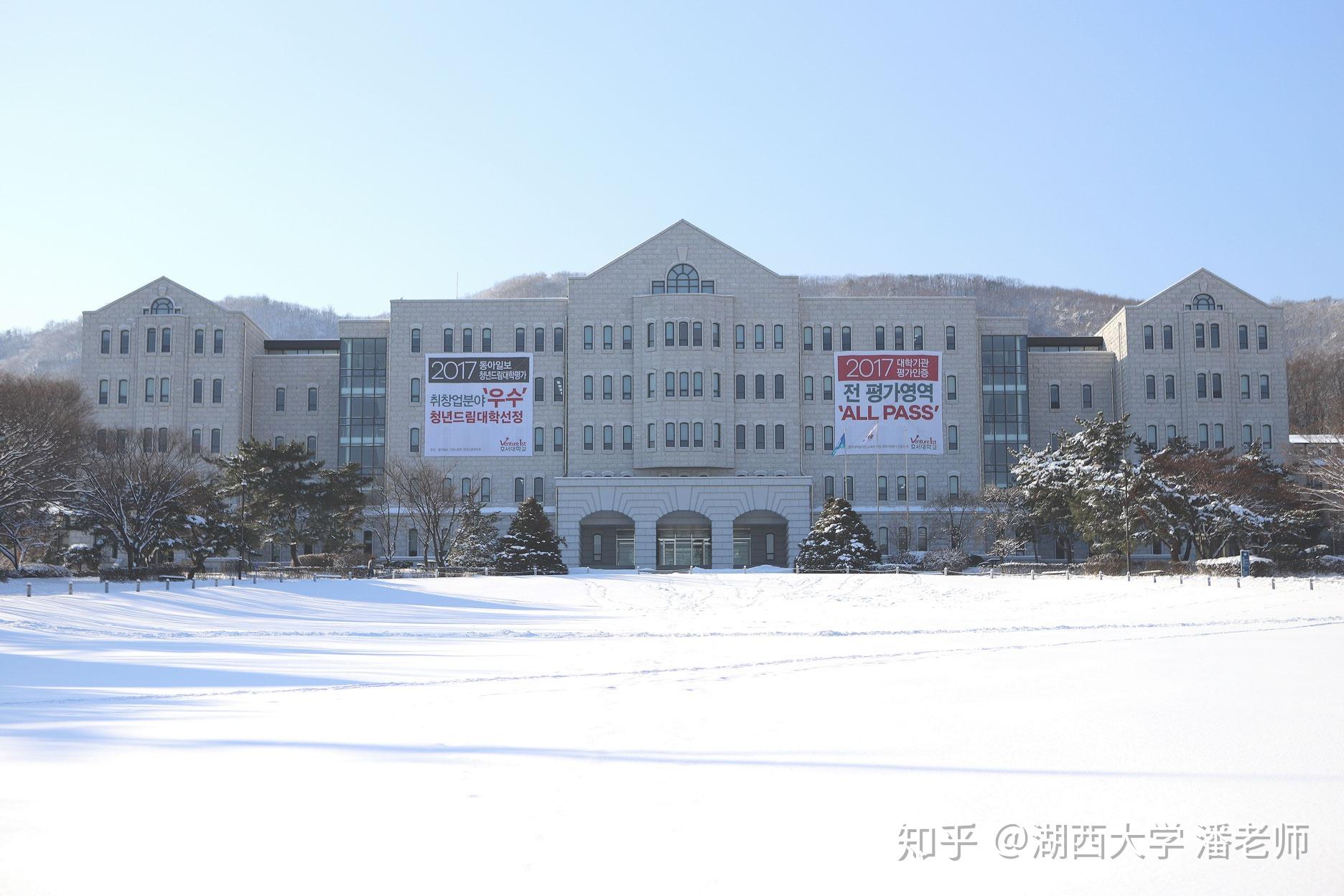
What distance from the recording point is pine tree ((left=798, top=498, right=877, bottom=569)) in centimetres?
4878

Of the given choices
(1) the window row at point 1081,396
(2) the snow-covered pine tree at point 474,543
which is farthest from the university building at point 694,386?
(2) the snow-covered pine tree at point 474,543

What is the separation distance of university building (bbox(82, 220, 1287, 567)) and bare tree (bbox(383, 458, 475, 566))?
2.89m

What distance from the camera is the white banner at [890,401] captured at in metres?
A: 65.7

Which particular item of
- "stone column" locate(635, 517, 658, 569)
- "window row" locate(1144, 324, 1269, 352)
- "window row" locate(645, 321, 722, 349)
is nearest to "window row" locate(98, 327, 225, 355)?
"window row" locate(645, 321, 722, 349)

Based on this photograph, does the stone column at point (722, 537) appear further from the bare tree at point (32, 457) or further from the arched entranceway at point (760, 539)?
the bare tree at point (32, 457)

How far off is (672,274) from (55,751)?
60255mm

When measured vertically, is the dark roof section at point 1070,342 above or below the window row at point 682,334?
above

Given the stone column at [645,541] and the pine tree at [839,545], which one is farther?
the stone column at [645,541]

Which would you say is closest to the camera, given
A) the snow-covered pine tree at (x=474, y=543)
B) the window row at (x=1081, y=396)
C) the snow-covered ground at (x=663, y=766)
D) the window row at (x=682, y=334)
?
the snow-covered ground at (x=663, y=766)

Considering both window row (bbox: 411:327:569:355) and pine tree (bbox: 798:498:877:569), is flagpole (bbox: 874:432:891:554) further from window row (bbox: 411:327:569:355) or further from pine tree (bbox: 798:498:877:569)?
window row (bbox: 411:327:569:355)

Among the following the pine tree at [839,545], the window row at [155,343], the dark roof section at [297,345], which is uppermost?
the dark roof section at [297,345]

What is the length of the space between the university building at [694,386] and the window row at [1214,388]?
0.09 m

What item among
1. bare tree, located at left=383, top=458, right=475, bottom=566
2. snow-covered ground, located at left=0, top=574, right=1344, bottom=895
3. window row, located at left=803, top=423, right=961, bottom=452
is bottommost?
snow-covered ground, located at left=0, top=574, right=1344, bottom=895

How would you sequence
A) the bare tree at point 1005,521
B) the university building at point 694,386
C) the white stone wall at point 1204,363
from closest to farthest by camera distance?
1. the bare tree at point 1005,521
2. the university building at point 694,386
3. the white stone wall at point 1204,363
